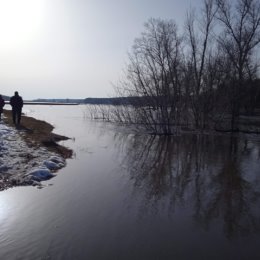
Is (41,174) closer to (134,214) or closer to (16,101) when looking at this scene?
(134,214)

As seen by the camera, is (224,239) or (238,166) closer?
(224,239)

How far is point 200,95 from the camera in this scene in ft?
100

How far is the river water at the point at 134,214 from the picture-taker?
203 inches

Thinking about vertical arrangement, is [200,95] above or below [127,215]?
above

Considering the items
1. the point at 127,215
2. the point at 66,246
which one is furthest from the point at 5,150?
the point at 66,246

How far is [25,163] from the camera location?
407 inches

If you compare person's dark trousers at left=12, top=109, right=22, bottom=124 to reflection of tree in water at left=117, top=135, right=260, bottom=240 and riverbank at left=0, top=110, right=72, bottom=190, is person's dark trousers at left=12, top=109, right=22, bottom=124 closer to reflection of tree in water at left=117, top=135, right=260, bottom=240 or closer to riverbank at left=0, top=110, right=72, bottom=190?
riverbank at left=0, top=110, right=72, bottom=190

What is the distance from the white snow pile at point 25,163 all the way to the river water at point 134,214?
405 mm

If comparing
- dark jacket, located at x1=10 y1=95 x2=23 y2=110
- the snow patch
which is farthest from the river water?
dark jacket, located at x1=10 y1=95 x2=23 y2=110

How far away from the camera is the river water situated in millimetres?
5164

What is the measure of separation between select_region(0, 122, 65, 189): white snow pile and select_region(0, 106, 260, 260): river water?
40 centimetres

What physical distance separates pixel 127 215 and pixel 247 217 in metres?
2.60

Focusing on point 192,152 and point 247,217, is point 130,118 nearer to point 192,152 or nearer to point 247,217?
point 192,152

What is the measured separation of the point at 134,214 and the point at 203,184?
3.46 meters
